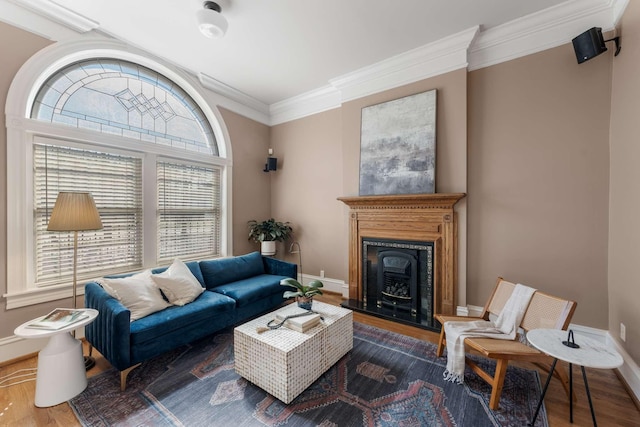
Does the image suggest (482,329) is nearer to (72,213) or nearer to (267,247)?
(267,247)

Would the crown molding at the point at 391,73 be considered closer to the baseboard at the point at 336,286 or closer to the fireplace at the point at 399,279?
the fireplace at the point at 399,279

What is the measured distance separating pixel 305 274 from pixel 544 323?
3239 mm

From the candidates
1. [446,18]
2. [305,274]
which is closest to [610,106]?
[446,18]

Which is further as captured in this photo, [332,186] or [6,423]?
[332,186]

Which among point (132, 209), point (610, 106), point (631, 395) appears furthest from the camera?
point (132, 209)

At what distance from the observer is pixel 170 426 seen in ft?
5.39

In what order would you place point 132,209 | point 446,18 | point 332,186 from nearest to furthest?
point 446,18, point 132,209, point 332,186

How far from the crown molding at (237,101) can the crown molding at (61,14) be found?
4.08ft

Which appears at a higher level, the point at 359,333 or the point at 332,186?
the point at 332,186

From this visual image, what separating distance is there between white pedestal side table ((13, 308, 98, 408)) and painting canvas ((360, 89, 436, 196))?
10.6 feet

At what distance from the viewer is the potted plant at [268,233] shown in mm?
4324

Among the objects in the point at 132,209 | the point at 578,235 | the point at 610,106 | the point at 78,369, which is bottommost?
the point at 78,369

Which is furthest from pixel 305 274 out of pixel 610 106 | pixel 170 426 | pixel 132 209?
pixel 610 106

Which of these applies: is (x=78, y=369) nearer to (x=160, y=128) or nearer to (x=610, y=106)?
(x=160, y=128)
